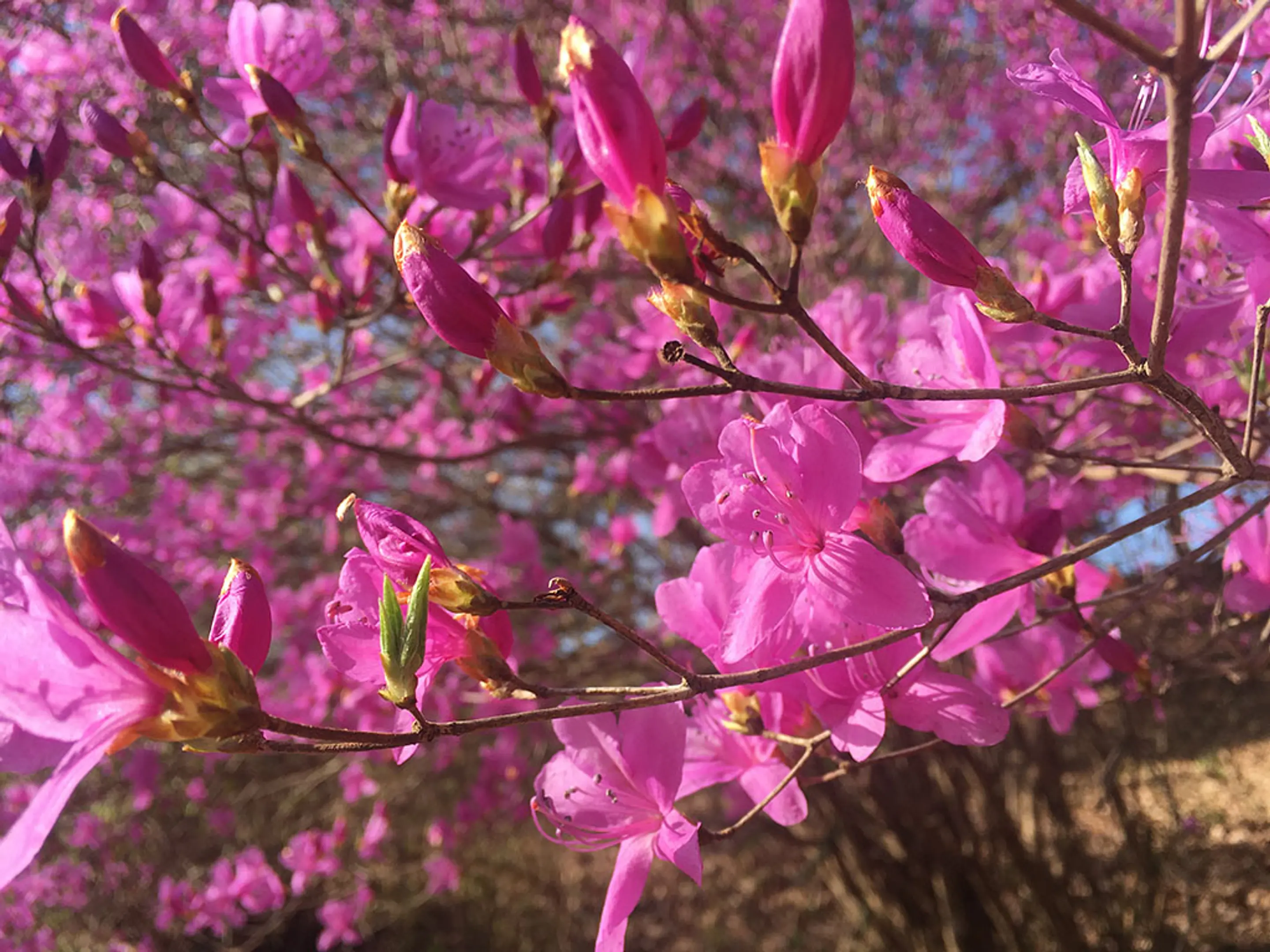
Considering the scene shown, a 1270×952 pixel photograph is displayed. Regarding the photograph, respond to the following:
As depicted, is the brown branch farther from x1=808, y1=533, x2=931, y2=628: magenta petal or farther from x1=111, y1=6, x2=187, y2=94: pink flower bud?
x1=111, y1=6, x2=187, y2=94: pink flower bud

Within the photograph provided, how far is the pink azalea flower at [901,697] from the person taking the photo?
3.30 feet

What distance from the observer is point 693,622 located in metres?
1.10

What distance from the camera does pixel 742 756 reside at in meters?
1.16

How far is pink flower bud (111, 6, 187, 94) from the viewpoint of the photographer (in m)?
1.53

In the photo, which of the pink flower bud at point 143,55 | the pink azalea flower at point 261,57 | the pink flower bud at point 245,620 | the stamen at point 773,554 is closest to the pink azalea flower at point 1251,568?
the stamen at point 773,554

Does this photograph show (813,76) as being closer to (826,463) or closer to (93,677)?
(826,463)

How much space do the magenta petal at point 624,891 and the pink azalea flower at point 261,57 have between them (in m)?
1.50

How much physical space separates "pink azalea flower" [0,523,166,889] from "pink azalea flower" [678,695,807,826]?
65 cm

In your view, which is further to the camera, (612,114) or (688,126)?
(688,126)

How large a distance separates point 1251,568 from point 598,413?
1.91m

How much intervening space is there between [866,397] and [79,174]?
155 inches

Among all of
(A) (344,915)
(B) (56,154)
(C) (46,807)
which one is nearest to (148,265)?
(B) (56,154)

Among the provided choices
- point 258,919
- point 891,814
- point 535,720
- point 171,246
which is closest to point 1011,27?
point 891,814

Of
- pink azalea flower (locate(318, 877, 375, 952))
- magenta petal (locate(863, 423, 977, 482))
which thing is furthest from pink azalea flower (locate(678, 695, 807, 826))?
pink azalea flower (locate(318, 877, 375, 952))
